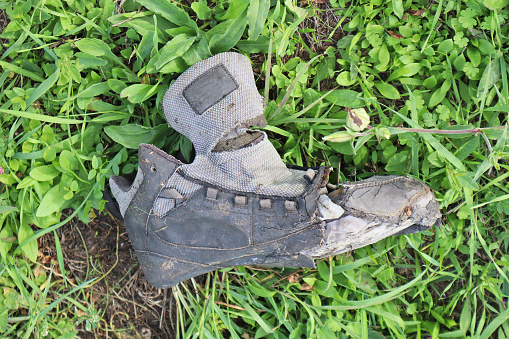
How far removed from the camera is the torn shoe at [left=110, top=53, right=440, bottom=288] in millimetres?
1813

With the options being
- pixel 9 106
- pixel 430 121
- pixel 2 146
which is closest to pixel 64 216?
pixel 2 146

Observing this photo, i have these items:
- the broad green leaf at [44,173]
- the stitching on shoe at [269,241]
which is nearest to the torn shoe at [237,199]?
the stitching on shoe at [269,241]

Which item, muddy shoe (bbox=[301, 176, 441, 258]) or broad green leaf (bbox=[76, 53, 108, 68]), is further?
broad green leaf (bbox=[76, 53, 108, 68])

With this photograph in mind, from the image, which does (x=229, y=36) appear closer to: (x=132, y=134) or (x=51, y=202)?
(x=132, y=134)

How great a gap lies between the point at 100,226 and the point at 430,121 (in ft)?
6.88

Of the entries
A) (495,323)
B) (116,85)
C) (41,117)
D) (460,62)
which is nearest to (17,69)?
(41,117)

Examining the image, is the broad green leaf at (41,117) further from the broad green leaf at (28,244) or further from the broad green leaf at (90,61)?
the broad green leaf at (28,244)

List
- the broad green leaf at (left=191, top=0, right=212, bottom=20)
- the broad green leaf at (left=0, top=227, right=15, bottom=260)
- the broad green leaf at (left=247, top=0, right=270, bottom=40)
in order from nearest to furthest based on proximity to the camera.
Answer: the broad green leaf at (left=247, top=0, right=270, bottom=40) < the broad green leaf at (left=191, top=0, right=212, bottom=20) < the broad green leaf at (left=0, top=227, right=15, bottom=260)

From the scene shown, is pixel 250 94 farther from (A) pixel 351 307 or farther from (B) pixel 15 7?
(B) pixel 15 7

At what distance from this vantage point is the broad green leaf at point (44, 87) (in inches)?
84.0

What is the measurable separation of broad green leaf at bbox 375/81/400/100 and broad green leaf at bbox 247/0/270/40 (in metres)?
0.75

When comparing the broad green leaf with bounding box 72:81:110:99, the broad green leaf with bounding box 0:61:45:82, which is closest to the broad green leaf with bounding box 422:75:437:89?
the broad green leaf with bounding box 72:81:110:99

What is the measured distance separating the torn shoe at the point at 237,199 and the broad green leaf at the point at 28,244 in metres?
0.84

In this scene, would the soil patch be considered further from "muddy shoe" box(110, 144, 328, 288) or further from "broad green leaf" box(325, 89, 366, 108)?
"broad green leaf" box(325, 89, 366, 108)
